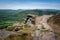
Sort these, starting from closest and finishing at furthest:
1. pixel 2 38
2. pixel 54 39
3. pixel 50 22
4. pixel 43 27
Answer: pixel 54 39, pixel 2 38, pixel 43 27, pixel 50 22

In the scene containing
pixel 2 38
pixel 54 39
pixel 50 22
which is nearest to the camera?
pixel 54 39

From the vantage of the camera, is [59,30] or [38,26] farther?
[38,26]

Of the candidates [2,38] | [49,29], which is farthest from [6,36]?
[49,29]

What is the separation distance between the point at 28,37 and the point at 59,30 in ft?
6.78

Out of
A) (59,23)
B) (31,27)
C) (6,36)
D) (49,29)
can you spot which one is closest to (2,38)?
(6,36)

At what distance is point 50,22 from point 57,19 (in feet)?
1.79

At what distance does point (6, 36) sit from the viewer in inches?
370

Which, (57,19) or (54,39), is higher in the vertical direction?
(57,19)

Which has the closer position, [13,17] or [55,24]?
[55,24]

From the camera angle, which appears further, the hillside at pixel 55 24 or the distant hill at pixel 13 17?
the distant hill at pixel 13 17

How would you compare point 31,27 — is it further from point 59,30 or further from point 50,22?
point 59,30

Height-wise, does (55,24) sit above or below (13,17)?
above

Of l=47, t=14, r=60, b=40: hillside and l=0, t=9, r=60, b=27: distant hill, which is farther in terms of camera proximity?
l=0, t=9, r=60, b=27: distant hill

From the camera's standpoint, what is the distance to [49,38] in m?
8.73
